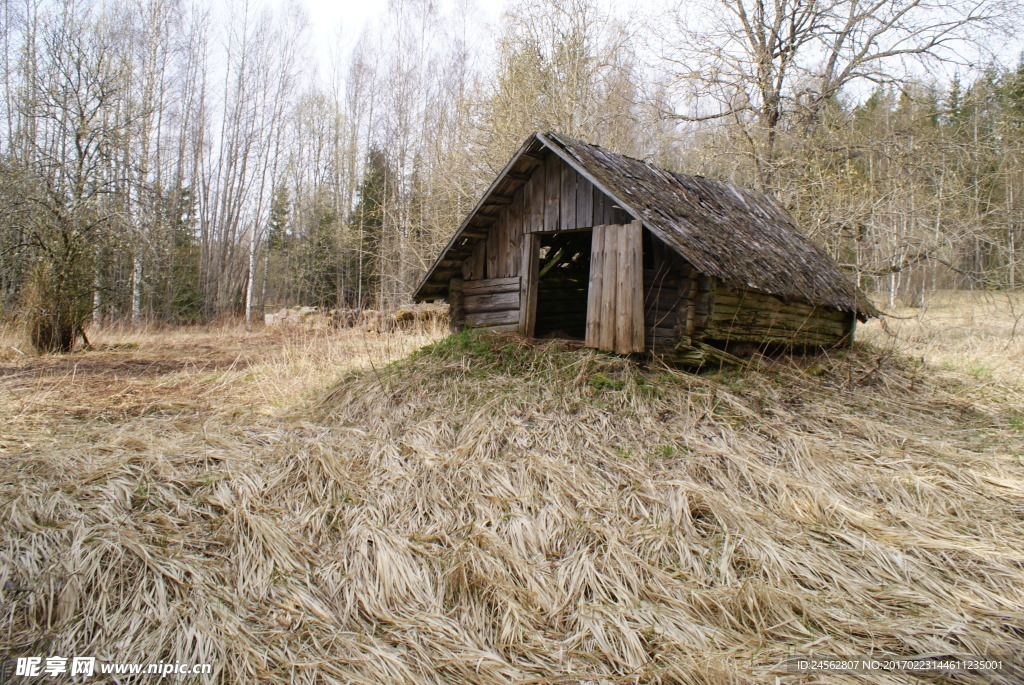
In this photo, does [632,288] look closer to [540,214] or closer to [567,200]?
[567,200]

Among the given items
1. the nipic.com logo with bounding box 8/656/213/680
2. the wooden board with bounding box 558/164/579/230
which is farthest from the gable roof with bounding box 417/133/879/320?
the nipic.com logo with bounding box 8/656/213/680

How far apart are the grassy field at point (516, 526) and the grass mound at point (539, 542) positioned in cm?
2

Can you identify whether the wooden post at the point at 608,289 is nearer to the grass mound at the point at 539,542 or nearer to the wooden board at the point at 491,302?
the grass mound at the point at 539,542

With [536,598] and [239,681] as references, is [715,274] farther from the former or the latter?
[239,681]

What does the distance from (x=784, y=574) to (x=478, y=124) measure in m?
15.9

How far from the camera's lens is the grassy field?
3289mm

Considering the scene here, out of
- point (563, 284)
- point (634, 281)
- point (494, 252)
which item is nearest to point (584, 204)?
point (634, 281)

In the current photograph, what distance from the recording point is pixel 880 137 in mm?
14758

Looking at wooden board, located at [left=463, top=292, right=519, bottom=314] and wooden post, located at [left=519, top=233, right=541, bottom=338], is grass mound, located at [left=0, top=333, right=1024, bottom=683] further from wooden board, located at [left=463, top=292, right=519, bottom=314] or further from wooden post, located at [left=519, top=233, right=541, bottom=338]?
wooden board, located at [left=463, top=292, right=519, bottom=314]

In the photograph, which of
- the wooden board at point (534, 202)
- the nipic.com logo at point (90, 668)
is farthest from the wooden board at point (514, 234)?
the nipic.com logo at point (90, 668)

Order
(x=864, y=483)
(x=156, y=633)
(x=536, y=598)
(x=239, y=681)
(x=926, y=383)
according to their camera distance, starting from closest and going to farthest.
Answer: (x=239, y=681)
(x=156, y=633)
(x=536, y=598)
(x=864, y=483)
(x=926, y=383)

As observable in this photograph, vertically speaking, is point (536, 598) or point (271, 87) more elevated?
point (271, 87)

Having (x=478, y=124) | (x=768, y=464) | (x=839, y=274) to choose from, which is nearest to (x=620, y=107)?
(x=478, y=124)

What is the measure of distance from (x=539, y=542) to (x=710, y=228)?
490 cm
